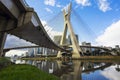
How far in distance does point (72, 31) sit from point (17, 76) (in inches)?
2976

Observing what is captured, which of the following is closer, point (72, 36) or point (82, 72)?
point (82, 72)

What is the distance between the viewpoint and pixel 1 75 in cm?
885

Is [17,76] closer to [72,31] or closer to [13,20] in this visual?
[13,20]

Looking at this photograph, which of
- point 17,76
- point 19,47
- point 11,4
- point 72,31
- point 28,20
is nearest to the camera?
point 17,76

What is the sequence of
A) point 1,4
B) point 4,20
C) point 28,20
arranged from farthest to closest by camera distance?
point 4,20 < point 28,20 < point 1,4

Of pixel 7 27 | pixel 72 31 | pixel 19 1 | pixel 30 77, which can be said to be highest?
pixel 72 31

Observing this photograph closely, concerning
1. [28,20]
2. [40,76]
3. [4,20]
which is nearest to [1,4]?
[28,20]

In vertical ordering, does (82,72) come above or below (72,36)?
below

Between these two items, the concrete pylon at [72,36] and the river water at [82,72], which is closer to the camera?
the river water at [82,72]

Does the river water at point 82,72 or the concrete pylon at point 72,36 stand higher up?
the concrete pylon at point 72,36

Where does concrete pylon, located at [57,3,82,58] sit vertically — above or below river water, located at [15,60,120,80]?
above

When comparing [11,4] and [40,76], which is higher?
[11,4]

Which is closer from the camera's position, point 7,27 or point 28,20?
point 28,20

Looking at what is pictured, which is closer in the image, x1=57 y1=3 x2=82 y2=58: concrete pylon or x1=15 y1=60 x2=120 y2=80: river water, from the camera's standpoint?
x1=15 y1=60 x2=120 y2=80: river water
